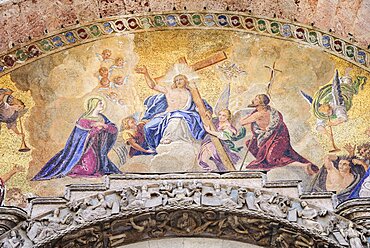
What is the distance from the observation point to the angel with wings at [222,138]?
1070cm

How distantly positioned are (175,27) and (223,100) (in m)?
1.38

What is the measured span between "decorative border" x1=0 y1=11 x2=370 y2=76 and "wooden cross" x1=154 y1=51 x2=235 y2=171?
490 mm

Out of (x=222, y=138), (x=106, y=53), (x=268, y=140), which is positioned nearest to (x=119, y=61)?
(x=106, y=53)

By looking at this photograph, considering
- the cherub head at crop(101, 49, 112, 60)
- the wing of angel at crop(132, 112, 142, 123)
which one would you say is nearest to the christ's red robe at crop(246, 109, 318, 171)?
the wing of angel at crop(132, 112, 142, 123)

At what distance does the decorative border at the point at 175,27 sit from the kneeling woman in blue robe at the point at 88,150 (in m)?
1.01

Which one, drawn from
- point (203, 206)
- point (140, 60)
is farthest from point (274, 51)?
point (203, 206)

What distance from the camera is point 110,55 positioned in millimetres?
11781

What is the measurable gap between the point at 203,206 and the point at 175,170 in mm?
1276

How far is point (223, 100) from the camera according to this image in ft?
37.4

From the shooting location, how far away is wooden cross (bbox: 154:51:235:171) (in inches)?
423

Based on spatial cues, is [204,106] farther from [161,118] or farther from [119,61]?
[119,61]

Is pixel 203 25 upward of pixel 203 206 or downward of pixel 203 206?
upward

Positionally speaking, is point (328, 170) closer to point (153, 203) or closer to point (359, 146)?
point (359, 146)

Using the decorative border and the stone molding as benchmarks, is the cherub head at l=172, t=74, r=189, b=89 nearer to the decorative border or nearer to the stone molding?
the decorative border
